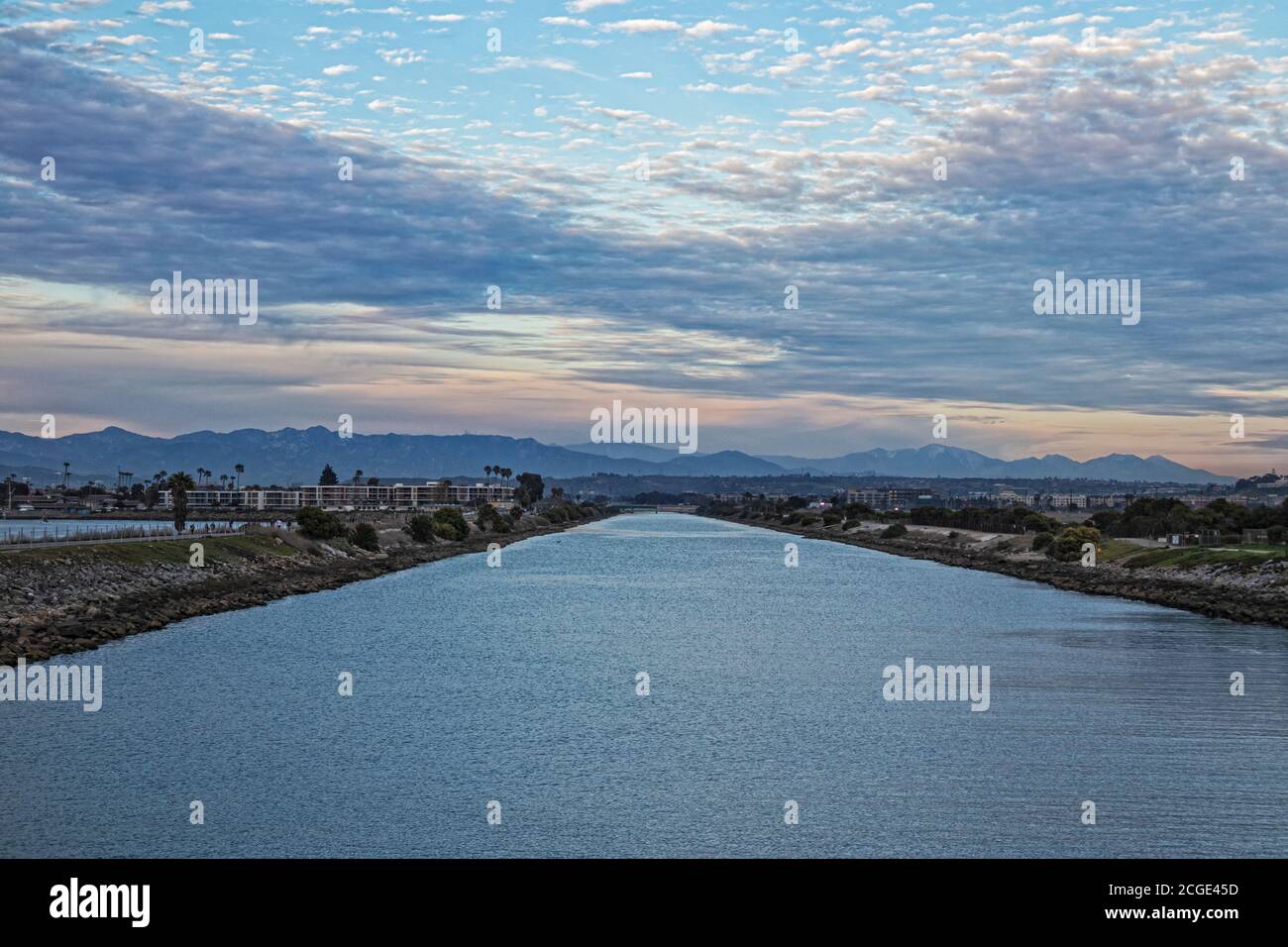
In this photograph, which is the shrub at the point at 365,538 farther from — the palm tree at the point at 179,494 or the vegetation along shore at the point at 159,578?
the palm tree at the point at 179,494

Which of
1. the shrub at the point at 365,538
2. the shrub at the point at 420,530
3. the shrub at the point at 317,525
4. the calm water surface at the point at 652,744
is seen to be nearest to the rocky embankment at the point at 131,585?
the calm water surface at the point at 652,744

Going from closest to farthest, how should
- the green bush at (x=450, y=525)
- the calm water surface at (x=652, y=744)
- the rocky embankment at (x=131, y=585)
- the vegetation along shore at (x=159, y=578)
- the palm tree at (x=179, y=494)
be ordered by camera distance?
the calm water surface at (x=652, y=744) < the rocky embankment at (x=131, y=585) < the vegetation along shore at (x=159, y=578) < the palm tree at (x=179, y=494) < the green bush at (x=450, y=525)

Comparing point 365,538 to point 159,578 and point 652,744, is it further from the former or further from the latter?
point 652,744

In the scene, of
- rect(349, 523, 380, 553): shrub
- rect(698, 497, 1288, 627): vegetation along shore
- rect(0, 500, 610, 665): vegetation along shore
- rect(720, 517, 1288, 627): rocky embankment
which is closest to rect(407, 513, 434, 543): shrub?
rect(0, 500, 610, 665): vegetation along shore

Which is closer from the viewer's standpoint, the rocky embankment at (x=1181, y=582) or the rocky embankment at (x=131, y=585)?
the rocky embankment at (x=131, y=585)

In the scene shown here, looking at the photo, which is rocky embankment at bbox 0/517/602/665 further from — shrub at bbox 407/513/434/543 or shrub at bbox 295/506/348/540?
shrub at bbox 407/513/434/543
